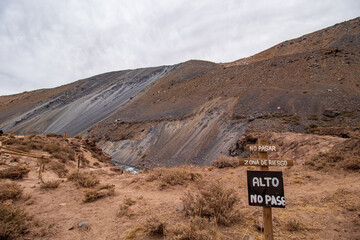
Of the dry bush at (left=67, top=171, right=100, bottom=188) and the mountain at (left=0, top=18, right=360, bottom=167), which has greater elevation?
the mountain at (left=0, top=18, right=360, bottom=167)

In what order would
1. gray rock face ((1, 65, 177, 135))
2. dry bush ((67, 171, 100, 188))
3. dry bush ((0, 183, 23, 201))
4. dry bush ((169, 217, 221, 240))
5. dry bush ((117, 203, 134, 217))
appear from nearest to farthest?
dry bush ((169, 217, 221, 240)) < dry bush ((117, 203, 134, 217)) < dry bush ((0, 183, 23, 201)) < dry bush ((67, 171, 100, 188)) < gray rock face ((1, 65, 177, 135))

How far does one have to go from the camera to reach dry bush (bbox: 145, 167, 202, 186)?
8.33 m

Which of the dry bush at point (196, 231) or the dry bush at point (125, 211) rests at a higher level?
the dry bush at point (196, 231)

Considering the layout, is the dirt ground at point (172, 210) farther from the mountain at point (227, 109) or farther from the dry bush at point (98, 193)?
the mountain at point (227, 109)

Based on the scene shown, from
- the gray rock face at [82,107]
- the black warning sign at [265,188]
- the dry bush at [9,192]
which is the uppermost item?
the gray rock face at [82,107]

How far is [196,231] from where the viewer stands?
142 inches

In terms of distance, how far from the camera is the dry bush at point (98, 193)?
6293 mm

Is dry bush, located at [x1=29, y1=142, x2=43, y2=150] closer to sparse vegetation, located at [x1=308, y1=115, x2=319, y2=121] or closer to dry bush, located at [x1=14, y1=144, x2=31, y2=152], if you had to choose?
dry bush, located at [x1=14, y1=144, x2=31, y2=152]

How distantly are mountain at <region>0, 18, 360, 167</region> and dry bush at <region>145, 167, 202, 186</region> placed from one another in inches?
341

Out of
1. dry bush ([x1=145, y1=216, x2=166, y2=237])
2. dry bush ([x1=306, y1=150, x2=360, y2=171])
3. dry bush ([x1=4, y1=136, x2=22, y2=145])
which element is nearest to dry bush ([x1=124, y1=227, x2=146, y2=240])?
dry bush ([x1=145, y1=216, x2=166, y2=237])

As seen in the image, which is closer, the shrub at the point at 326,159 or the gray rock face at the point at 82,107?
the shrub at the point at 326,159

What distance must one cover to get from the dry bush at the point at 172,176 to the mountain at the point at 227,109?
28.4ft

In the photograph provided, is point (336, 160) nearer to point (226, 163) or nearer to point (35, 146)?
point (226, 163)

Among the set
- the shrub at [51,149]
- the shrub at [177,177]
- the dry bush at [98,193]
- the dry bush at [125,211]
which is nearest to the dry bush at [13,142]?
the shrub at [51,149]
